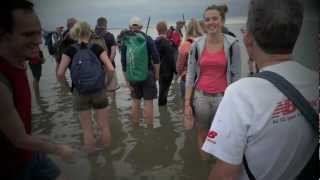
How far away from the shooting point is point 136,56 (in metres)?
4.53

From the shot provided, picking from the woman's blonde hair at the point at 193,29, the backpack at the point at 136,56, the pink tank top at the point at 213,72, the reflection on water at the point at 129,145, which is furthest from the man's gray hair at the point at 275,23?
the backpack at the point at 136,56

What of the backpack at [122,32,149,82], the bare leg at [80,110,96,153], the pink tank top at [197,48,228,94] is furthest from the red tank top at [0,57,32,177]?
the backpack at [122,32,149,82]

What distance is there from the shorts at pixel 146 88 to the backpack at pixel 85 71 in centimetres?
94

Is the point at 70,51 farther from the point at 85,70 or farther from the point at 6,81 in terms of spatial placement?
the point at 6,81

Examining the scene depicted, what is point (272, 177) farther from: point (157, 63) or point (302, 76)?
point (157, 63)

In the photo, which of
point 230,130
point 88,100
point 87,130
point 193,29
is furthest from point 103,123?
point 230,130

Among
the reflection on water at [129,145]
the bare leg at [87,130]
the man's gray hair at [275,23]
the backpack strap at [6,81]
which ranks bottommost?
the reflection on water at [129,145]

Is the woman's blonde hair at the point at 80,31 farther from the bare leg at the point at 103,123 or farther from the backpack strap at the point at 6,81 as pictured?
the backpack strap at the point at 6,81

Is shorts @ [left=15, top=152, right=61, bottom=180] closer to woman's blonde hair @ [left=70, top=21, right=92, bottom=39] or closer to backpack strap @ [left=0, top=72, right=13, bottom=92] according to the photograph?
backpack strap @ [left=0, top=72, right=13, bottom=92]

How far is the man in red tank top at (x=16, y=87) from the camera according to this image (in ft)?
5.32

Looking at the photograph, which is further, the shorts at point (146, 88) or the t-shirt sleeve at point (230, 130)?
the shorts at point (146, 88)

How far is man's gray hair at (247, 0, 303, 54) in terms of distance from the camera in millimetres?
1345

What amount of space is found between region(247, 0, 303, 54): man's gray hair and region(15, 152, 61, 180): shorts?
46.4 inches

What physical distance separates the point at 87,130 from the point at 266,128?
114 inches
